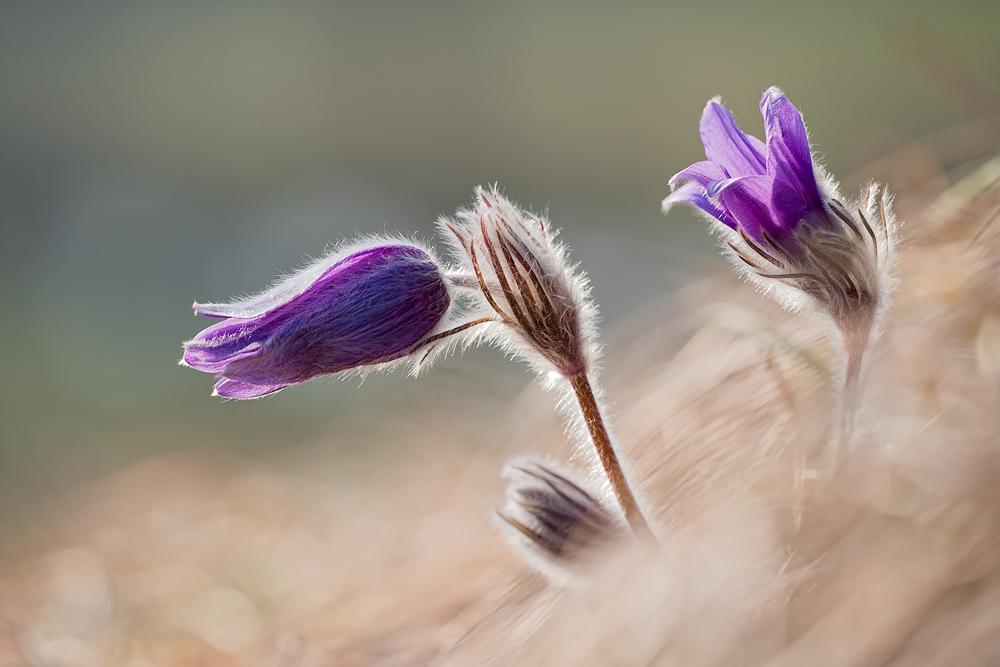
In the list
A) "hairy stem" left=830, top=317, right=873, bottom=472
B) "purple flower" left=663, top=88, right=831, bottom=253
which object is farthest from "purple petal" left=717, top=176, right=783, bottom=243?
"hairy stem" left=830, top=317, right=873, bottom=472

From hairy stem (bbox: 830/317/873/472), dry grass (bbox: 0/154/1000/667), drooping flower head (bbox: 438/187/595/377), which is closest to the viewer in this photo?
dry grass (bbox: 0/154/1000/667)

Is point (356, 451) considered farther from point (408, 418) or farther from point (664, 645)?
point (664, 645)

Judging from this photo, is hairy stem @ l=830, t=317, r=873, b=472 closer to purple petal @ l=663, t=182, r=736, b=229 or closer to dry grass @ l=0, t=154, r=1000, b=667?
dry grass @ l=0, t=154, r=1000, b=667

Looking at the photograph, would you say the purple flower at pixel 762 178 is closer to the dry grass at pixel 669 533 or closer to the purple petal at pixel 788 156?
the purple petal at pixel 788 156

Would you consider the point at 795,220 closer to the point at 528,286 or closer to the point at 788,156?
the point at 788,156

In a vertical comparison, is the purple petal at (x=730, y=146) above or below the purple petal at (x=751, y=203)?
above

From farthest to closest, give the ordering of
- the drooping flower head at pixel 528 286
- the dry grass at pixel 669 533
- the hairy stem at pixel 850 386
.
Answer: the drooping flower head at pixel 528 286 → the hairy stem at pixel 850 386 → the dry grass at pixel 669 533

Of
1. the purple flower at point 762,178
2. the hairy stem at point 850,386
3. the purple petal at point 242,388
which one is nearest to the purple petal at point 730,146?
the purple flower at point 762,178

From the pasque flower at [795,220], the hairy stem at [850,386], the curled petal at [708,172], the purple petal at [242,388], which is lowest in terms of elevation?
the hairy stem at [850,386]
